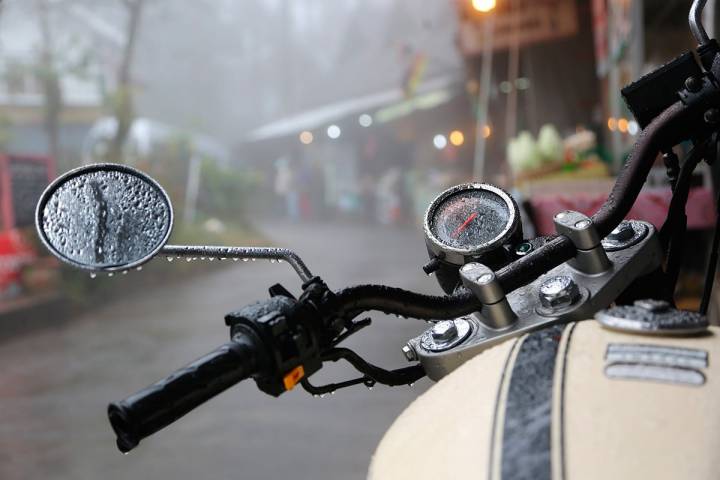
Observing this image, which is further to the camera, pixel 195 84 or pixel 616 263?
pixel 195 84

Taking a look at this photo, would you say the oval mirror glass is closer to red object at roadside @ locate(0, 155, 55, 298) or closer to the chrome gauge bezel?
the chrome gauge bezel

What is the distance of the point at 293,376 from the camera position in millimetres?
988

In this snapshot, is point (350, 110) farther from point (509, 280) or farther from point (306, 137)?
point (509, 280)

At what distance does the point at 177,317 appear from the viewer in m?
10.1

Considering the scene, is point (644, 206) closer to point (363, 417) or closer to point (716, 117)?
point (363, 417)

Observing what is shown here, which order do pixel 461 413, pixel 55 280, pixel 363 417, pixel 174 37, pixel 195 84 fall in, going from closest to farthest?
pixel 461 413 < pixel 363 417 < pixel 55 280 < pixel 174 37 < pixel 195 84

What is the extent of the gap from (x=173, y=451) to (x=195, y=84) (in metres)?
40.5

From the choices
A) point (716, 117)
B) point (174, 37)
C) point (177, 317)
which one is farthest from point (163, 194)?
point (174, 37)

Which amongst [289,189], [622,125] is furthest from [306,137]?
[622,125]

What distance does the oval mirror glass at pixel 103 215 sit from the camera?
46.6 inches

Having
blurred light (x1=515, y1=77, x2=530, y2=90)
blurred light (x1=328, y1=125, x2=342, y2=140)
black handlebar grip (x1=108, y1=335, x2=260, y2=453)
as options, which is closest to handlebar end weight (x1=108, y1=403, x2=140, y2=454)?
black handlebar grip (x1=108, y1=335, x2=260, y2=453)

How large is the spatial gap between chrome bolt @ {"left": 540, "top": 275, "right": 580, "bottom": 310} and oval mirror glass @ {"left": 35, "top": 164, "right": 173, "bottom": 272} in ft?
1.88

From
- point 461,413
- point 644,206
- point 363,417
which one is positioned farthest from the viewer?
point 363,417

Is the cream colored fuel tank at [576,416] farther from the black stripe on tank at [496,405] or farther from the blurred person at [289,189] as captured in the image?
the blurred person at [289,189]
